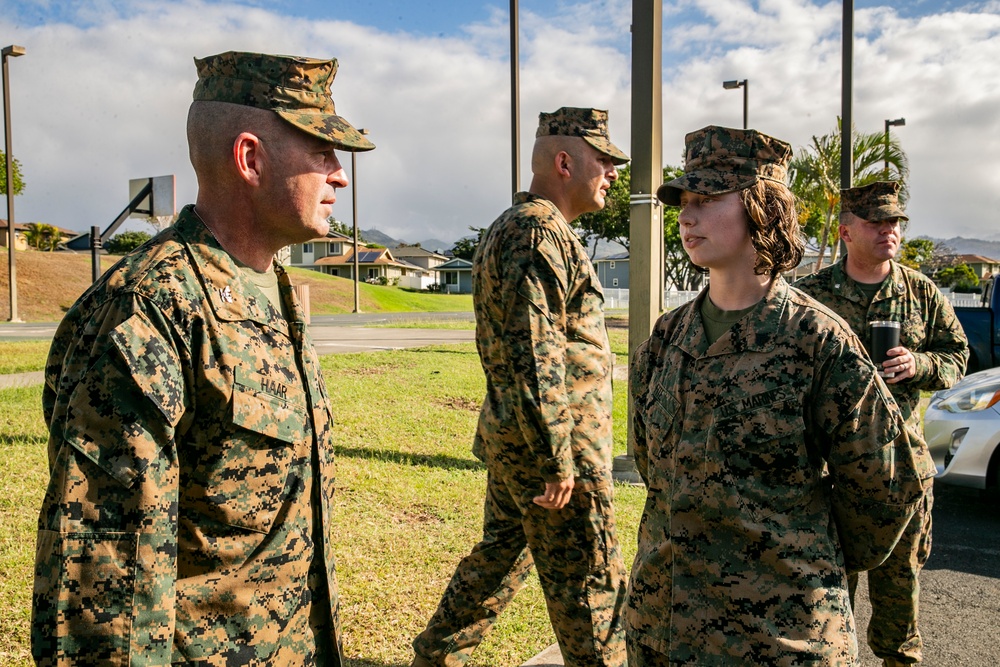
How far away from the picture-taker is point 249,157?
1.92 metres

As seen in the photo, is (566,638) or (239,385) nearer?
(239,385)

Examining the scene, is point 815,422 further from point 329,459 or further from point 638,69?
point 638,69

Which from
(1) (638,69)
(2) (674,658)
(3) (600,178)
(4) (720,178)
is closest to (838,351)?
(4) (720,178)

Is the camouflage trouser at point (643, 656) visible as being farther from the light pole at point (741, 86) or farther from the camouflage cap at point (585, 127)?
the light pole at point (741, 86)

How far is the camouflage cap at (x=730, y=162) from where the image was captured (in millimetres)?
2336

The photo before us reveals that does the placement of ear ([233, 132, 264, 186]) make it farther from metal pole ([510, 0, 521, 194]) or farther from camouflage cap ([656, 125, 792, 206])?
metal pole ([510, 0, 521, 194])

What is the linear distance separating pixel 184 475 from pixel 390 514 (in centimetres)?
398

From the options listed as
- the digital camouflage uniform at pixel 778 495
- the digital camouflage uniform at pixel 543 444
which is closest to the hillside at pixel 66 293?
the digital camouflage uniform at pixel 543 444

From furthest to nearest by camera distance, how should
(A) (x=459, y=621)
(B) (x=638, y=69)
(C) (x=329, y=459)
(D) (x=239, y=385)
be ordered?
(B) (x=638, y=69)
(A) (x=459, y=621)
(C) (x=329, y=459)
(D) (x=239, y=385)

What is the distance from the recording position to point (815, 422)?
217 cm

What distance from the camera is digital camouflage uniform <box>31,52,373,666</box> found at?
1482mm

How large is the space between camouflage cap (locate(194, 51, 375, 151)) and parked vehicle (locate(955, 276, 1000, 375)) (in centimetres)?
1254

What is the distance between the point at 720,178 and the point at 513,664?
2.46 m

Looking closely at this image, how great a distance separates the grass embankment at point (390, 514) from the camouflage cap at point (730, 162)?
244 cm
